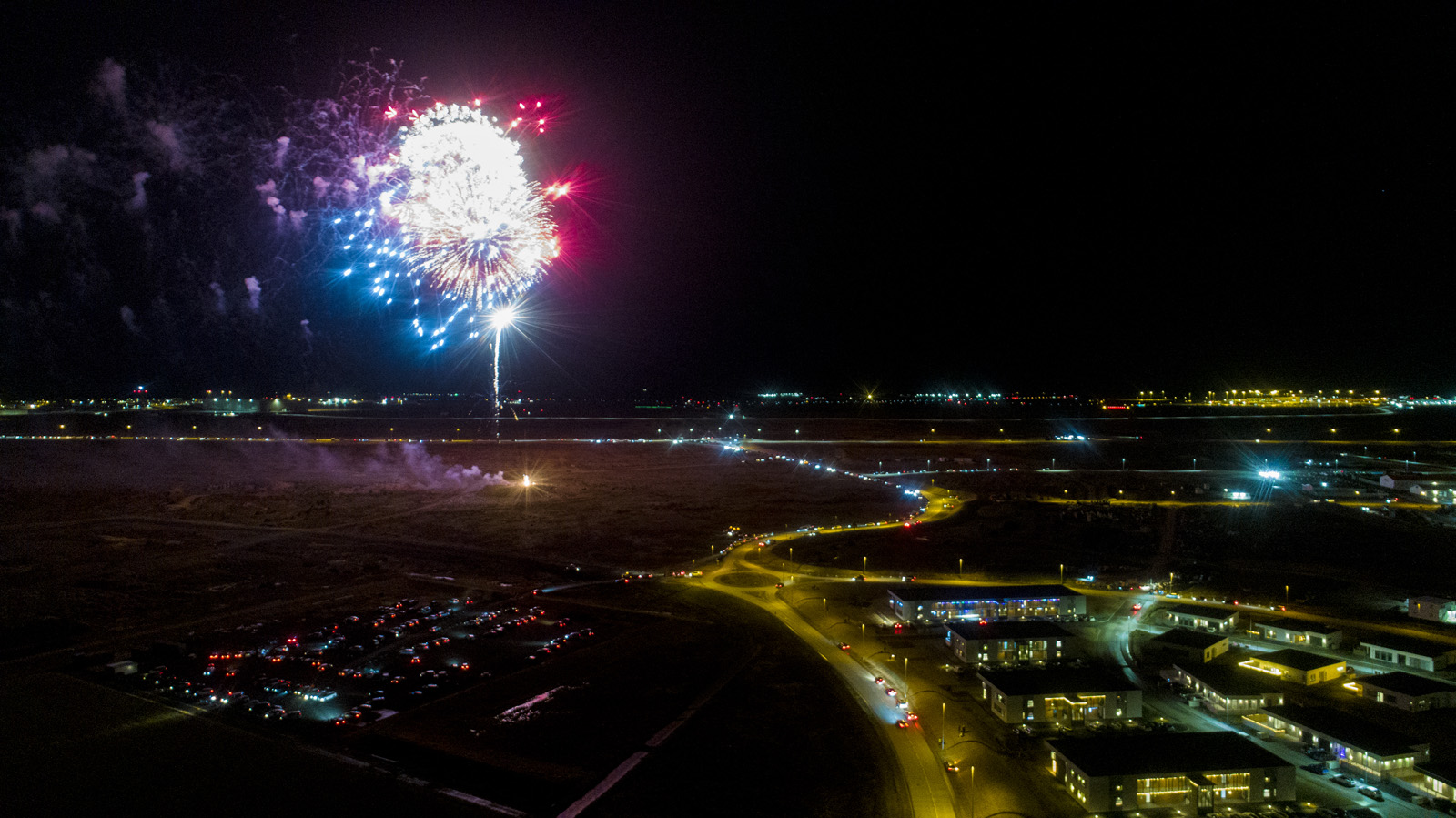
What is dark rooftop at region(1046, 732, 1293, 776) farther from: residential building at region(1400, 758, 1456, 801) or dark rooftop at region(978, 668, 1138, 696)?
residential building at region(1400, 758, 1456, 801)

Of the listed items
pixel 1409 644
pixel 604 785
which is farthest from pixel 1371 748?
pixel 604 785

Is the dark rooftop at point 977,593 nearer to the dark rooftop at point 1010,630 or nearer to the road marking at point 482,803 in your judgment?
the dark rooftop at point 1010,630

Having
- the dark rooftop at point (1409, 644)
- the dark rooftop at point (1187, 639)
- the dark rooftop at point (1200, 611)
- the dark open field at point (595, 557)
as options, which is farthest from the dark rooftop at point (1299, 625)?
the dark open field at point (595, 557)

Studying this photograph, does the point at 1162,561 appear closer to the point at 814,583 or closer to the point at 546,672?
the point at 814,583

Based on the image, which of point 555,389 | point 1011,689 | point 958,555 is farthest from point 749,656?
point 555,389

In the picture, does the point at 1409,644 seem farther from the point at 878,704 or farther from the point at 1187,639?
the point at 878,704

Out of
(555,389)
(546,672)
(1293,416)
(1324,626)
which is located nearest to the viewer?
(546,672)
